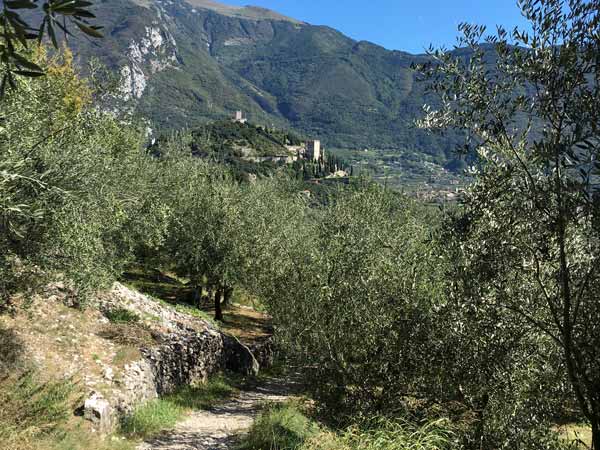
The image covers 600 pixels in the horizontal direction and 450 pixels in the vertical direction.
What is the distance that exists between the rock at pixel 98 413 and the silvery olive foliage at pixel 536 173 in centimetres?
1059

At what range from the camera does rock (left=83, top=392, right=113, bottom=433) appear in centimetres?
1277

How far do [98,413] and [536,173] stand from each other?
12350mm

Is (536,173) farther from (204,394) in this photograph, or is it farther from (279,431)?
(204,394)

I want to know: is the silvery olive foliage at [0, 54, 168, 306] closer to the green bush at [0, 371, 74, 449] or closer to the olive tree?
the green bush at [0, 371, 74, 449]

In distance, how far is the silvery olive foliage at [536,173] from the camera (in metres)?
5.54

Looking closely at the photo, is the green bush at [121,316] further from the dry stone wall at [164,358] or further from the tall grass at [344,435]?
the tall grass at [344,435]

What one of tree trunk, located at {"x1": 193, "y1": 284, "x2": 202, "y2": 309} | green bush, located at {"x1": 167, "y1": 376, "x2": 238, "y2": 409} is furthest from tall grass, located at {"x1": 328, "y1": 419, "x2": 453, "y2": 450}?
tree trunk, located at {"x1": 193, "y1": 284, "x2": 202, "y2": 309}

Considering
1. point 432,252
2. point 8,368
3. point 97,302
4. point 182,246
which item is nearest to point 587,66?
point 432,252

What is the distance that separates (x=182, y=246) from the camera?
29250mm

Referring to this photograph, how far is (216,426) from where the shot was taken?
16.1m

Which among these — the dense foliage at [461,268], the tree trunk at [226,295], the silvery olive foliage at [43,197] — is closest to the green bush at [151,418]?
the dense foliage at [461,268]

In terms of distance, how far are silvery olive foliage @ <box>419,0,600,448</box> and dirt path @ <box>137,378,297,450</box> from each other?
9588 millimetres

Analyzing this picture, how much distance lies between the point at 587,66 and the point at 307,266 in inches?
382

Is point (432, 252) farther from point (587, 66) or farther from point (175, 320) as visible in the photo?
point (175, 320)
